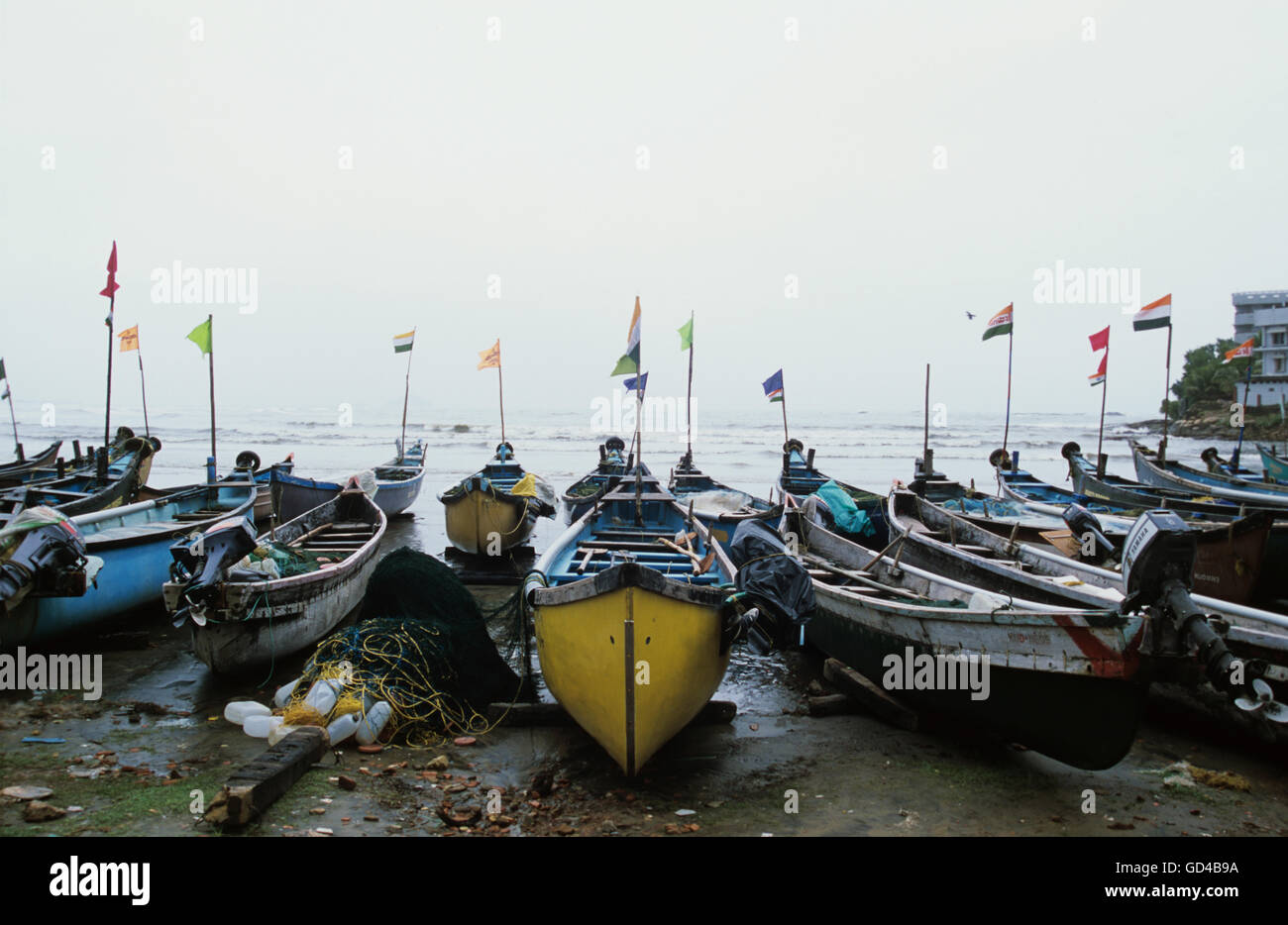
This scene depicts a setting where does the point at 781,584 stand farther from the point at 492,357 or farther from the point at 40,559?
the point at 492,357

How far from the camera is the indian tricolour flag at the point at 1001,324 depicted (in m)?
19.0

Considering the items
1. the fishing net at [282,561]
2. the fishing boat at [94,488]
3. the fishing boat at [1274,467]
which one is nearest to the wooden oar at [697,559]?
the fishing net at [282,561]

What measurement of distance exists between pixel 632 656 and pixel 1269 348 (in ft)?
263

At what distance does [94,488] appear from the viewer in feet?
50.1

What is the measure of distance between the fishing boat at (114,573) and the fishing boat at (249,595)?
1.73m

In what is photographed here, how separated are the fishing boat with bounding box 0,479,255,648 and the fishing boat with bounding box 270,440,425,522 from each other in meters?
3.32

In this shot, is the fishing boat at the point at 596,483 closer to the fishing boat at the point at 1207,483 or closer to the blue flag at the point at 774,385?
the blue flag at the point at 774,385

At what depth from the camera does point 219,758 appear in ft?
21.0

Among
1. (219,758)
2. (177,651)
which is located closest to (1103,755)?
(219,758)

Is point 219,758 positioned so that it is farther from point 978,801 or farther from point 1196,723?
point 1196,723

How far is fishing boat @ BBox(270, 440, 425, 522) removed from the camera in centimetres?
1712

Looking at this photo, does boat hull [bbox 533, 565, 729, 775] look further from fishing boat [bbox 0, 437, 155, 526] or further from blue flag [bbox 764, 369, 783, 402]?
blue flag [bbox 764, 369, 783, 402]

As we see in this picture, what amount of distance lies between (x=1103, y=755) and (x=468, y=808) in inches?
191

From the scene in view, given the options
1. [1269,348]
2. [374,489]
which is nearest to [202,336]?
[374,489]
